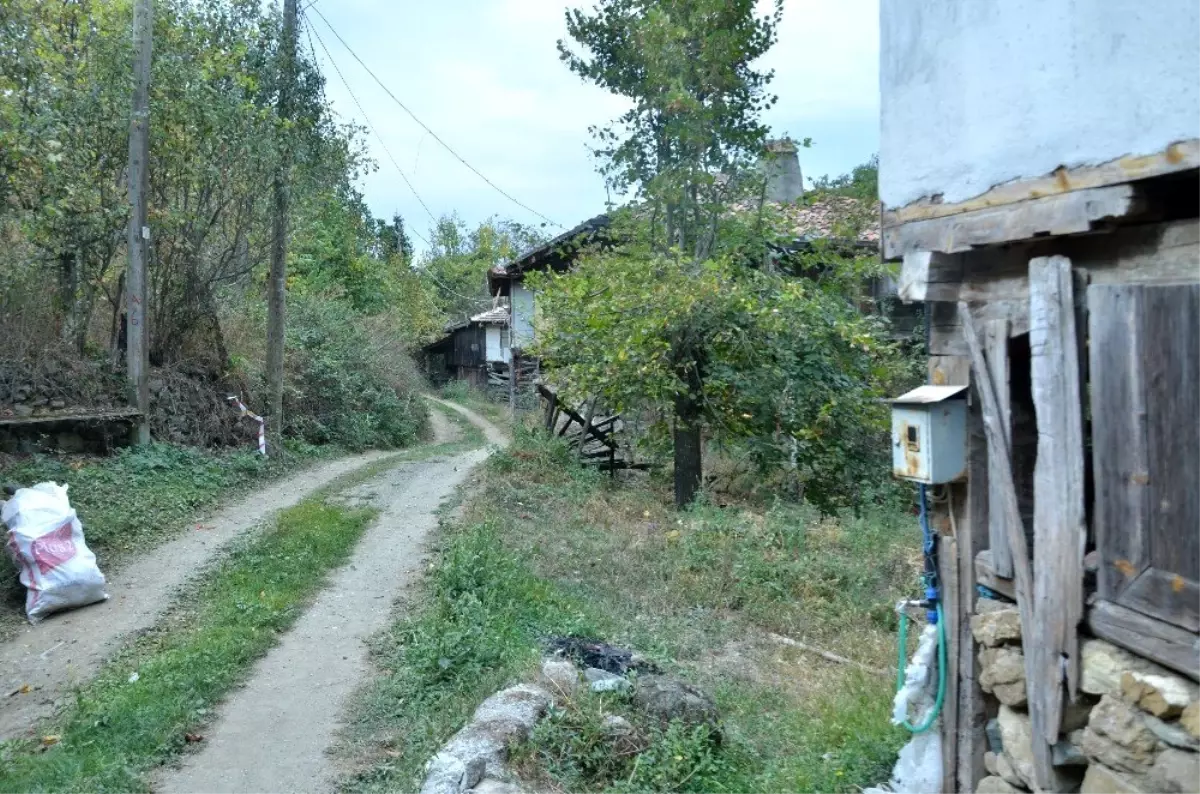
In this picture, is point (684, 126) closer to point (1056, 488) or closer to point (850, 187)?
point (850, 187)

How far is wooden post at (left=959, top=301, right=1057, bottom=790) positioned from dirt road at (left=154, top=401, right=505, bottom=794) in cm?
399

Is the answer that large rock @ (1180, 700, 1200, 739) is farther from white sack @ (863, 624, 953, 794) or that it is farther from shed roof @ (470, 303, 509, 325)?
shed roof @ (470, 303, 509, 325)

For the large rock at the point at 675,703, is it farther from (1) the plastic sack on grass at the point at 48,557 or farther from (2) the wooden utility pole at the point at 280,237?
(2) the wooden utility pole at the point at 280,237

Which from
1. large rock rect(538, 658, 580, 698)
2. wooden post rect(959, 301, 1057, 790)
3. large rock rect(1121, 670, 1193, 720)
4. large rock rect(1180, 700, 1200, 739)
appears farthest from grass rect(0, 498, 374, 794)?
large rock rect(1180, 700, 1200, 739)

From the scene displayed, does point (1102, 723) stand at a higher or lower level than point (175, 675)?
higher

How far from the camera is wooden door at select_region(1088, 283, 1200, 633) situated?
3.27 meters

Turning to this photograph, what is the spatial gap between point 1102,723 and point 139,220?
13958mm

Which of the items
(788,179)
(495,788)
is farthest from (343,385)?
(495,788)

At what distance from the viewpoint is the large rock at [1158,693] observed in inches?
130

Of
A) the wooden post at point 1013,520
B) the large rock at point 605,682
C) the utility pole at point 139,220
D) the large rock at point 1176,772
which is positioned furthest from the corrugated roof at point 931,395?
the utility pole at point 139,220

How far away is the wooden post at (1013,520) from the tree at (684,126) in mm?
8779

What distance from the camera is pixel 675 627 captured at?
8.63 m

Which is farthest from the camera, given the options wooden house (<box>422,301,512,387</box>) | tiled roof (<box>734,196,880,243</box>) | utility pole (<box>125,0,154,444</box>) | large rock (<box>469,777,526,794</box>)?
wooden house (<box>422,301,512,387</box>)

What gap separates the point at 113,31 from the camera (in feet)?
46.7
